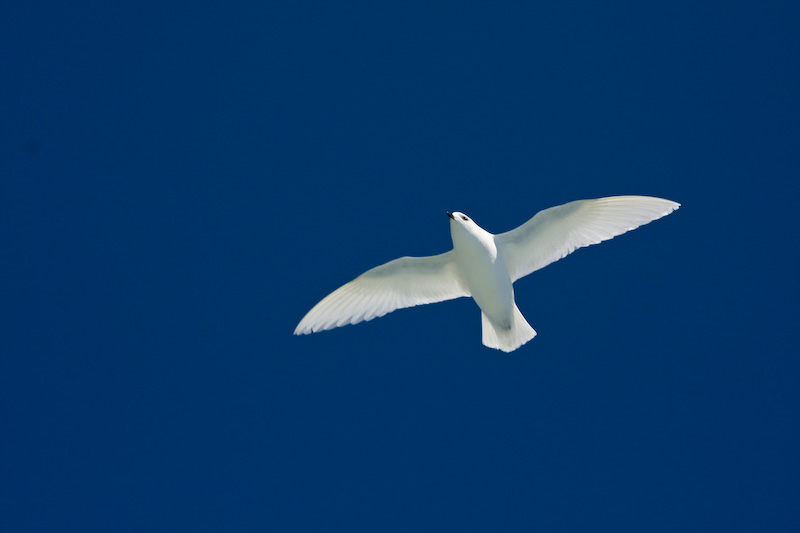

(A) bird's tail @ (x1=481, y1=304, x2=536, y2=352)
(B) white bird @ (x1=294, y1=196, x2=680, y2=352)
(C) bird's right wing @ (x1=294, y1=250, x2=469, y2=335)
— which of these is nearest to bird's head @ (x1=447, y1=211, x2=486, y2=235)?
(B) white bird @ (x1=294, y1=196, x2=680, y2=352)

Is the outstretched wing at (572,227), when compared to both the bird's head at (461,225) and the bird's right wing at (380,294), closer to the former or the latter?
the bird's head at (461,225)

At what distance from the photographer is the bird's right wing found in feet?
43.4

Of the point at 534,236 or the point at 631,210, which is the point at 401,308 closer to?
the point at 534,236

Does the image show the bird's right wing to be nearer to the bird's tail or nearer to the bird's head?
the bird's tail

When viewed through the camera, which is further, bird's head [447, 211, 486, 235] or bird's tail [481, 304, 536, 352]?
bird's tail [481, 304, 536, 352]

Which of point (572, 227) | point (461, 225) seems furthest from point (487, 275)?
point (572, 227)

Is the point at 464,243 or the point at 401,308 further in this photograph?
the point at 401,308

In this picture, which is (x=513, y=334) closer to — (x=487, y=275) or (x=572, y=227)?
(x=487, y=275)

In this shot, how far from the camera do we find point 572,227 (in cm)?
1284

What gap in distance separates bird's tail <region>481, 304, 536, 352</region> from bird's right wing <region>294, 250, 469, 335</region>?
1.95ft

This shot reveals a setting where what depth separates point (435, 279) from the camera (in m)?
13.3

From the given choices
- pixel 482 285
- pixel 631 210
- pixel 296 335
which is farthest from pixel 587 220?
pixel 296 335

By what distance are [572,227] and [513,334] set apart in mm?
1375

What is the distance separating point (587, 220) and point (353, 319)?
114 inches
